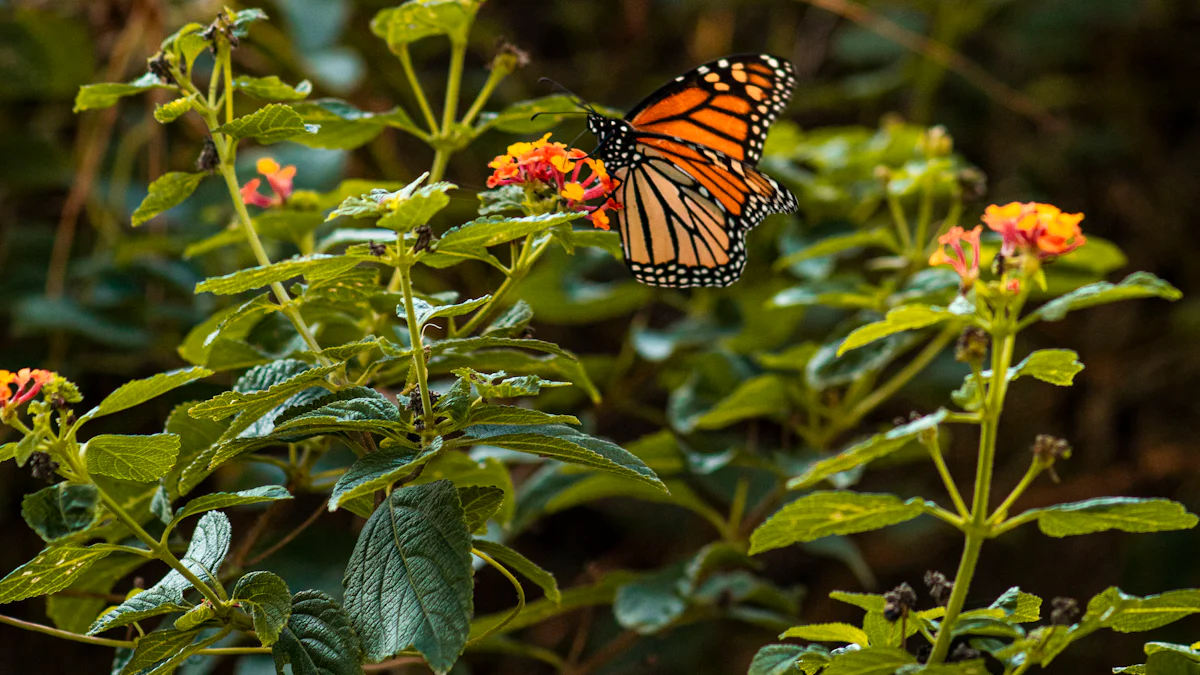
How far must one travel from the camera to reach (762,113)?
150 cm

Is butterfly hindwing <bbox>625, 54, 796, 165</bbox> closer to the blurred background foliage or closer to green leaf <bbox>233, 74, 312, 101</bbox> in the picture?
the blurred background foliage

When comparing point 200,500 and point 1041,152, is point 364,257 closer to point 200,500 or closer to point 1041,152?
point 200,500

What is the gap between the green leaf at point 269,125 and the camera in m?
0.86

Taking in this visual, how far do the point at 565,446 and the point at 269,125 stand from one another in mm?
382

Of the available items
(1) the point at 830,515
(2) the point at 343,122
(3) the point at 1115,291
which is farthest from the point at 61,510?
(3) the point at 1115,291

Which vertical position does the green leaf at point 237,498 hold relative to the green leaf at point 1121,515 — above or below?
below

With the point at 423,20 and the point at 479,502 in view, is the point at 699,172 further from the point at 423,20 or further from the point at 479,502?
the point at 479,502

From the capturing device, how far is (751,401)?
4.68 feet

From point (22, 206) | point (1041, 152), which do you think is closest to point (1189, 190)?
point (1041, 152)

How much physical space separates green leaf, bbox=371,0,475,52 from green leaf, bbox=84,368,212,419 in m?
0.48

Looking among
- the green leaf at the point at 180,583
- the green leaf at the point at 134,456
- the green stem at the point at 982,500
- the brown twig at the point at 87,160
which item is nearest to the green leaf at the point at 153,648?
the green leaf at the point at 180,583

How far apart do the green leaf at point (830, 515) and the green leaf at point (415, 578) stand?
0.75 ft

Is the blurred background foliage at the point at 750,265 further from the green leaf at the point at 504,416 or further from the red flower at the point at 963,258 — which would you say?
the green leaf at the point at 504,416

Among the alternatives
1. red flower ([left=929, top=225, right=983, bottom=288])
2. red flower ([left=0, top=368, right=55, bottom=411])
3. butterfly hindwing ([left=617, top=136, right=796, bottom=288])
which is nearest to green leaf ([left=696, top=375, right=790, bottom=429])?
butterfly hindwing ([left=617, top=136, right=796, bottom=288])
